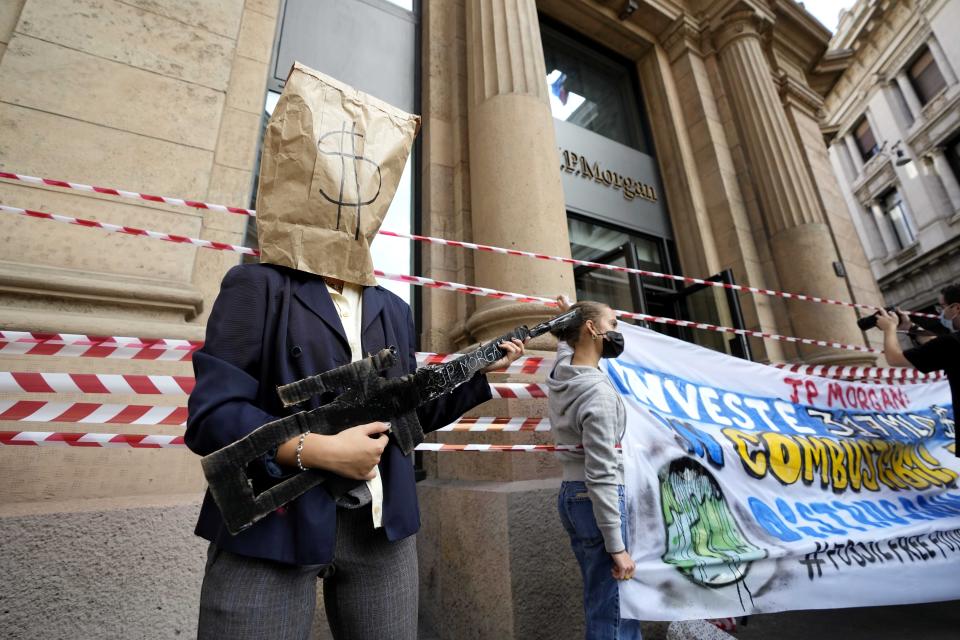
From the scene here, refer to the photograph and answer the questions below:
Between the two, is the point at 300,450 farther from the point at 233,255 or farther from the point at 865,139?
the point at 865,139

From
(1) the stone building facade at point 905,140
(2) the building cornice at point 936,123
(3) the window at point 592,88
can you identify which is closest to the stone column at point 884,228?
(1) the stone building facade at point 905,140

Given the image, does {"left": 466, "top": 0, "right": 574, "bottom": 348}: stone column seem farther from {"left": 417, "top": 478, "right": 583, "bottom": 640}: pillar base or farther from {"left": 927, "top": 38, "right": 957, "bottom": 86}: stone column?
{"left": 927, "top": 38, "right": 957, "bottom": 86}: stone column

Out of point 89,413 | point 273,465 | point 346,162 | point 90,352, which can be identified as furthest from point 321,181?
point 90,352

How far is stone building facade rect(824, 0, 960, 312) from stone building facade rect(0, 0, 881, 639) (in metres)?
21.5

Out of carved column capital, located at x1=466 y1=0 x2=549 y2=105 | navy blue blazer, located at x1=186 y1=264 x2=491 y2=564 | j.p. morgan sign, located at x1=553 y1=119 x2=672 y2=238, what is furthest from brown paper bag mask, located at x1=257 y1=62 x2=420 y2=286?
j.p. morgan sign, located at x1=553 y1=119 x2=672 y2=238

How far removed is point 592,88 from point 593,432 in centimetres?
846

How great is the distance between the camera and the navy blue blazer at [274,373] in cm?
111

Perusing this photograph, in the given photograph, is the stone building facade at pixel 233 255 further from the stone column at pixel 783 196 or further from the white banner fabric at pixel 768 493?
the white banner fabric at pixel 768 493

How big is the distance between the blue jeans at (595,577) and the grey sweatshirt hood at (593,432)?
4.4 inches

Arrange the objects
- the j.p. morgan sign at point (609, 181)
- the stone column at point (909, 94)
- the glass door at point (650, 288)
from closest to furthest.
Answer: the glass door at point (650, 288) < the j.p. morgan sign at point (609, 181) < the stone column at point (909, 94)

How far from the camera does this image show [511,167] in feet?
14.9

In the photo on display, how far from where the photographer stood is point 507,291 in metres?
3.99

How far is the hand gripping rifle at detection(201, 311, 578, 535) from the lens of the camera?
1.04 metres

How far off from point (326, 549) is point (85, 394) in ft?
7.22
